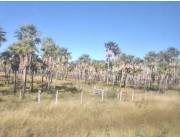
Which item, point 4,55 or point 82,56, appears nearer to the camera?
point 4,55

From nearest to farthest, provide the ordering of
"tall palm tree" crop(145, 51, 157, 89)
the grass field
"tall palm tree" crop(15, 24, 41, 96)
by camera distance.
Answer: the grass field
"tall palm tree" crop(15, 24, 41, 96)
"tall palm tree" crop(145, 51, 157, 89)

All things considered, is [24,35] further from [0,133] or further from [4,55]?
[0,133]

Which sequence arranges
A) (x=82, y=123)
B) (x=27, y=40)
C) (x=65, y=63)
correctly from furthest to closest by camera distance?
(x=65, y=63)
(x=27, y=40)
(x=82, y=123)

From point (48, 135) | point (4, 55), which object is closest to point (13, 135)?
point (48, 135)

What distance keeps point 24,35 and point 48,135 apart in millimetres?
47319

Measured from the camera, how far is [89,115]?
57.2 ft

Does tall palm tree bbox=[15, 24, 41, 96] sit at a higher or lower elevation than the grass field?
higher

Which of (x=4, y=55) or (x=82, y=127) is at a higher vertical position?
(x=4, y=55)

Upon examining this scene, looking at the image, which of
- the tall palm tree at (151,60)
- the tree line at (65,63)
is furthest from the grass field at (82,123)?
the tall palm tree at (151,60)

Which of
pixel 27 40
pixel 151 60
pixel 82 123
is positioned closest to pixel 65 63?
pixel 151 60

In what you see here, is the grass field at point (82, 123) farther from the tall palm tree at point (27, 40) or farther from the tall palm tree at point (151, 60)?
the tall palm tree at point (151, 60)

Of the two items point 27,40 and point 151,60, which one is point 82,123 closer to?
point 27,40

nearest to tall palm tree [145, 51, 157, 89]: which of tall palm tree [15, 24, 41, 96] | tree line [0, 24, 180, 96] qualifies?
tree line [0, 24, 180, 96]

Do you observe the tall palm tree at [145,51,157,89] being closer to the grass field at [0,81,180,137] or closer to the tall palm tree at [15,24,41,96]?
the tall palm tree at [15,24,41,96]
